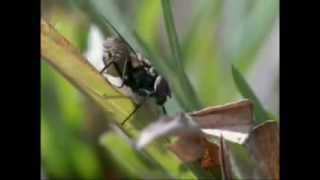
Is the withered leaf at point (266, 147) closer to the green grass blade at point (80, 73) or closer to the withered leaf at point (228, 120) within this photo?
the withered leaf at point (228, 120)

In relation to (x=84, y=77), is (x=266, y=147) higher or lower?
lower

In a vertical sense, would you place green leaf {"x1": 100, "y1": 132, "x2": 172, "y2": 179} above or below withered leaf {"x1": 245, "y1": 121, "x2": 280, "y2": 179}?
above

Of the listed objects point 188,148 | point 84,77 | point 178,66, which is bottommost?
point 188,148

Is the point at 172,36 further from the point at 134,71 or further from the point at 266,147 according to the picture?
the point at 266,147

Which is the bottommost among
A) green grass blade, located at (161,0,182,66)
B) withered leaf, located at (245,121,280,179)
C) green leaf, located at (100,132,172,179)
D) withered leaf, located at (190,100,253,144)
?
withered leaf, located at (245,121,280,179)

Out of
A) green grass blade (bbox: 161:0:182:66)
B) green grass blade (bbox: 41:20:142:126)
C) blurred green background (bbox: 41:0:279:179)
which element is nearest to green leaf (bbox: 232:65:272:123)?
blurred green background (bbox: 41:0:279:179)

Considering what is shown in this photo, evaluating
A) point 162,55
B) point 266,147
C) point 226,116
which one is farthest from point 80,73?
point 266,147

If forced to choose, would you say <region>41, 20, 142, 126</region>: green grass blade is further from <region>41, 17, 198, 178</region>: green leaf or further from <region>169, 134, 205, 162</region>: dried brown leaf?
<region>169, 134, 205, 162</region>: dried brown leaf

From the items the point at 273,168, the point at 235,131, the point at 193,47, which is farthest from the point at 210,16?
the point at 273,168
